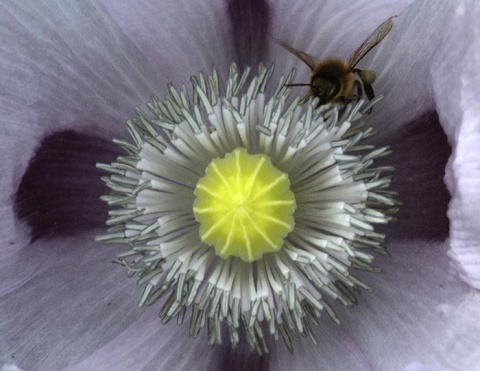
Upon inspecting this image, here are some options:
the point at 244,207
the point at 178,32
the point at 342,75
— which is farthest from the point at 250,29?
the point at 244,207

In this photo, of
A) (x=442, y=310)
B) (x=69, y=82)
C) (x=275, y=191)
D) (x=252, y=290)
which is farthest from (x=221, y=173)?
(x=442, y=310)

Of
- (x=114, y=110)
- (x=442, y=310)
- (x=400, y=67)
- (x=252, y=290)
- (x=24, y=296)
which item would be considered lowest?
(x=442, y=310)

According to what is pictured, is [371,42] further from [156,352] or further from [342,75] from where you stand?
[156,352]

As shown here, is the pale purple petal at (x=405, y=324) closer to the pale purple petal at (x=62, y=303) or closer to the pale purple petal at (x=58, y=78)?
→ the pale purple petal at (x=62, y=303)

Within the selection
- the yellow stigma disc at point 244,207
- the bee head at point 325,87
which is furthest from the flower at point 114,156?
the yellow stigma disc at point 244,207

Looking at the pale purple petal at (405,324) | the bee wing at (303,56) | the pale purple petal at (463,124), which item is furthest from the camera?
the bee wing at (303,56)

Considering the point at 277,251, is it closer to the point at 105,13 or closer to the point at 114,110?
the point at 114,110
